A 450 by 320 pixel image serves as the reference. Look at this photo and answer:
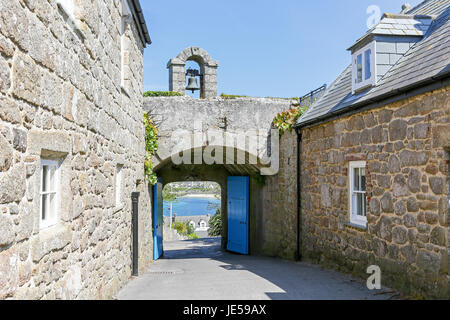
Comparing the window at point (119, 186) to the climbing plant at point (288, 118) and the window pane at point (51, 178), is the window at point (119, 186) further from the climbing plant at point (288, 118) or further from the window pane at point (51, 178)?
the climbing plant at point (288, 118)

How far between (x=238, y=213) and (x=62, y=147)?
367 inches

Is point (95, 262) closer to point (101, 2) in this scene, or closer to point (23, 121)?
point (23, 121)

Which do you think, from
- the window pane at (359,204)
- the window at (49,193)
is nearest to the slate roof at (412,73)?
the window pane at (359,204)

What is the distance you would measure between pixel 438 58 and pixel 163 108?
6137 mm

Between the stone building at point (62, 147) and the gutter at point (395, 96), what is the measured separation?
3.71 metres

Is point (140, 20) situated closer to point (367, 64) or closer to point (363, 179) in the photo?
point (367, 64)

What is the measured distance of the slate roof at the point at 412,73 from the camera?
5199 mm

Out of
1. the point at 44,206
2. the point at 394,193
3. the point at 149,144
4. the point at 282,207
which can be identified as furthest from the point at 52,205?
the point at 282,207

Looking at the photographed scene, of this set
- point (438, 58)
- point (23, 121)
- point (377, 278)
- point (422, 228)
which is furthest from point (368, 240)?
point (23, 121)

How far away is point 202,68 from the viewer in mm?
10695

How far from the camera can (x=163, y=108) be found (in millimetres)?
9766

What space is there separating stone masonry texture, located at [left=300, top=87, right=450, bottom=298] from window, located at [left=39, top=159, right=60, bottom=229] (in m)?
4.16

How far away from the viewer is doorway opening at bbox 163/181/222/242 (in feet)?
90.7
